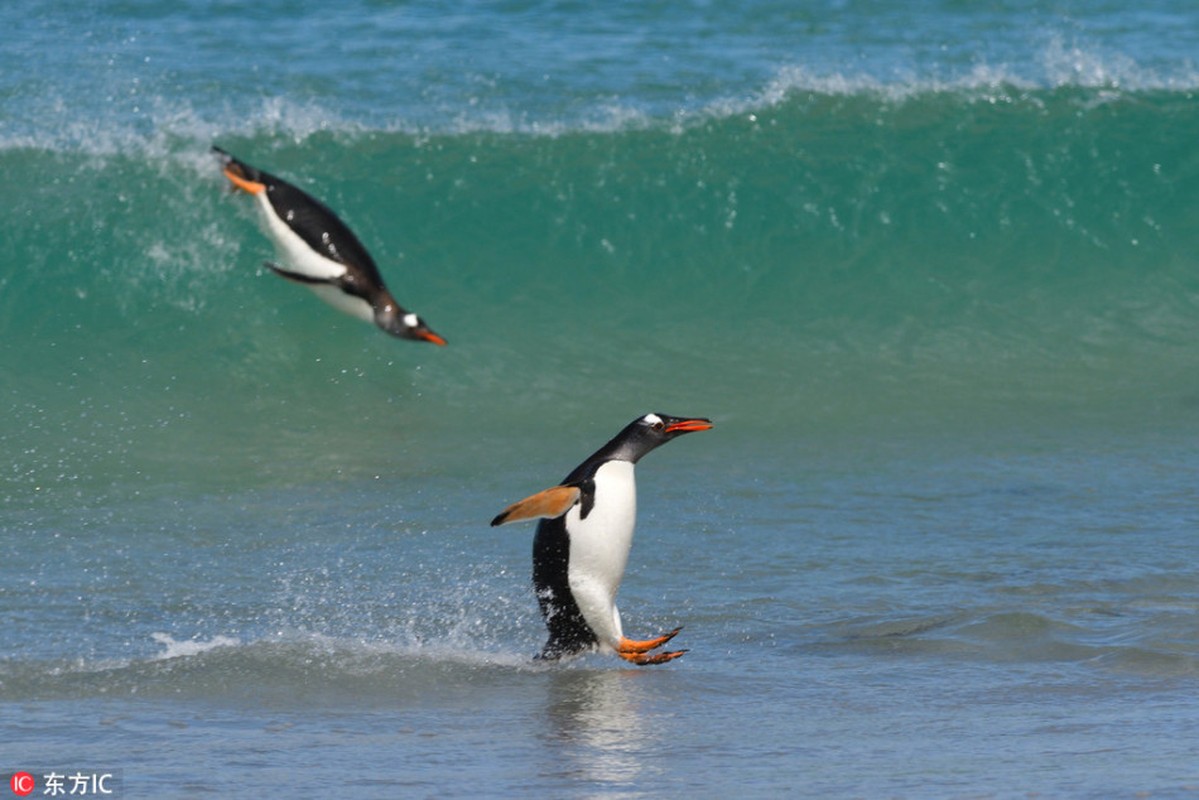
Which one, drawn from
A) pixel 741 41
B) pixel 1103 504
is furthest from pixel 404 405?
pixel 741 41

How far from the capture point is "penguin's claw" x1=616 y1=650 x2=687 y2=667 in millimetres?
5805

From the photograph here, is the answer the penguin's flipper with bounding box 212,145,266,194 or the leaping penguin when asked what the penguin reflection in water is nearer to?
the leaping penguin

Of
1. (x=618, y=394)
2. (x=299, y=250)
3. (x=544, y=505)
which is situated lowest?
(x=618, y=394)

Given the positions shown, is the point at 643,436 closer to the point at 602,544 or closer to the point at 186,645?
the point at 602,544

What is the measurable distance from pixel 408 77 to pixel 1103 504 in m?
7.96

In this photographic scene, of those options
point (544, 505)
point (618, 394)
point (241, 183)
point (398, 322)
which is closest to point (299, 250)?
point (241, 183)

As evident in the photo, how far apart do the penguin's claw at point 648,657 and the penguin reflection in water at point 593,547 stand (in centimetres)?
1

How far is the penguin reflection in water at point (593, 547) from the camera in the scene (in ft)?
19.7

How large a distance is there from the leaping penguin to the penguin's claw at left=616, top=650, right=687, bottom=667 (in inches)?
113

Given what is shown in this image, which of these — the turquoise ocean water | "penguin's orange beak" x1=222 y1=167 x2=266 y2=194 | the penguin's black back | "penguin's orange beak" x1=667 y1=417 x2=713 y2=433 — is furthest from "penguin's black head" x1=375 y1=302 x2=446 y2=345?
"penguin's orange beak" x1=667 y1=417 x2=713 y2=433

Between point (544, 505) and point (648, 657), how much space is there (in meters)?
0.61

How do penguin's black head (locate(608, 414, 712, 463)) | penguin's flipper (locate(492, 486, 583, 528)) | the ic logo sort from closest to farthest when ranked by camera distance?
the ic logo
penguin's flipper (locate(492, 486, 583, 528))
penguin's black head (locate(608, 414, 712, 463))

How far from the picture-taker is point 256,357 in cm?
1099

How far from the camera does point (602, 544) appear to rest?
6078mm
